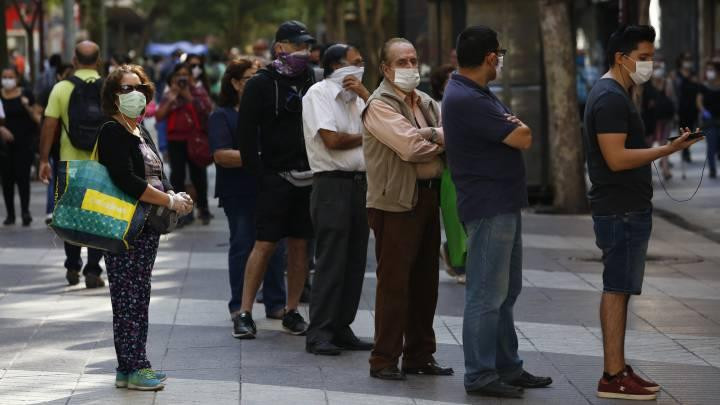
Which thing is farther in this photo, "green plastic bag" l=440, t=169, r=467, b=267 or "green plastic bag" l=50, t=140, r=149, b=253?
"green plastic bag" l=440, t=169, r=467, b=267

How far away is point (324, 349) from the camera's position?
8188 millimetres

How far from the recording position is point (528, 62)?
17.3m

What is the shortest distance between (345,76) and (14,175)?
8.17 m

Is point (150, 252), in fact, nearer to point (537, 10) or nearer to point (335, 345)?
point (335, 345)

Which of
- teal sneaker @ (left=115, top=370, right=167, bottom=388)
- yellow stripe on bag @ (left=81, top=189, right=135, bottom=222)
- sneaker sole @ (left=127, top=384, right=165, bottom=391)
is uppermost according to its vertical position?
yellow stripe on bag @ (left=81, top=189, right=135, bottom=222)

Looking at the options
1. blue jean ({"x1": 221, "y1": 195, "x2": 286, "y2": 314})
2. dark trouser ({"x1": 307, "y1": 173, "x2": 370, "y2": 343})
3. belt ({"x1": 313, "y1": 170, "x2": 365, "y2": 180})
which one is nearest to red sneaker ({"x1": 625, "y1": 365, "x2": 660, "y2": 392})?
dark trouser ({"x1": 307, "y1": 173, "x2": 370, "y2": 343})

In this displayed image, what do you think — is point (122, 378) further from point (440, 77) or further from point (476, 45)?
point (440, 77)

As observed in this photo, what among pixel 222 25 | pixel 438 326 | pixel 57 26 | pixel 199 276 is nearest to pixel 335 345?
pixel 438 326

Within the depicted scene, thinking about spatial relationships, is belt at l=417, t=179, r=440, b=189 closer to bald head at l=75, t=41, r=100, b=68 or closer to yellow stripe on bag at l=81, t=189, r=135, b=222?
yellow stripe on bag at l=81, t=189, r=135, b=222

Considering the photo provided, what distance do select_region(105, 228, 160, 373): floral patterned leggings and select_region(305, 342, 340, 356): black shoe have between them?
1.28 m

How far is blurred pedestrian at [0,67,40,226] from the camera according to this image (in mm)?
15477

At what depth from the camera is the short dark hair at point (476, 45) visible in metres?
6.92

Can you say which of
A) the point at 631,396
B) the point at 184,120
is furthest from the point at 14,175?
the point at 631,396

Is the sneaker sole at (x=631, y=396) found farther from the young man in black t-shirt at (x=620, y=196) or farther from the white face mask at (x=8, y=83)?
the white face mask at (x=8, y=83)
